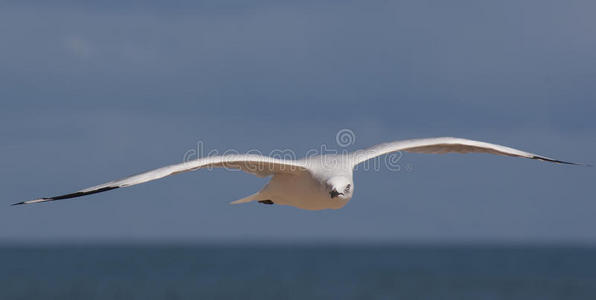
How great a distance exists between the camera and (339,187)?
665 inches

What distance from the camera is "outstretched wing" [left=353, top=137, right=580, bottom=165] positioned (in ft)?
61.9

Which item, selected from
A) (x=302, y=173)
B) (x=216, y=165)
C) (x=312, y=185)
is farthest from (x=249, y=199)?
(x=216, y=165)

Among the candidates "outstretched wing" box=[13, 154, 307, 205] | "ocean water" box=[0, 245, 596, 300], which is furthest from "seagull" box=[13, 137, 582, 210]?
"ocean water" box=[0, 245, 596, 300]

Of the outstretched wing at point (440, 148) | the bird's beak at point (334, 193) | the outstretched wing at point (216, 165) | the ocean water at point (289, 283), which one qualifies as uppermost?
the outstretched wing at point (440, 148)

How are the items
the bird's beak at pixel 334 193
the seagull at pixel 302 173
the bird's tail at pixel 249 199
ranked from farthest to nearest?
1. the bird's tail at pixel 249 199
2. the bird's beak at pixel 334 193
3. the seagull at pixel 302 173

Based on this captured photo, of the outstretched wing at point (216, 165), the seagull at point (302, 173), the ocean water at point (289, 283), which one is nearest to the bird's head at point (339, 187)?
the seagull at point (302, 173)

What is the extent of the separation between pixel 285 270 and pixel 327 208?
8018 cm

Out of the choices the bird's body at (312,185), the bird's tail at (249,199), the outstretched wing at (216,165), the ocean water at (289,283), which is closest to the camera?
the outstretched wing at (216,165)

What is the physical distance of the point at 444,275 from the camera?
287 feet

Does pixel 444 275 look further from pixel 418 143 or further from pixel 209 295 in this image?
pixel 418 143

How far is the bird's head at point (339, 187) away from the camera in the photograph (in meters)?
16.9

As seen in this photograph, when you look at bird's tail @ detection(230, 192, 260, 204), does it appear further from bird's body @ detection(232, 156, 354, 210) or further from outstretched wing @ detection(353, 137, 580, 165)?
outstretched wing @ detection(353, 137, 580, 165)

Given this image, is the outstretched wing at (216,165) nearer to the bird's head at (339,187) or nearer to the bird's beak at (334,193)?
the bird's head at (339,187)

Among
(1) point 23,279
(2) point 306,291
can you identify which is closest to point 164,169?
(2) point 306,291
